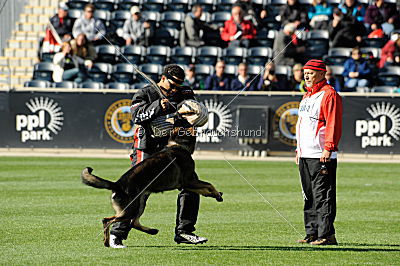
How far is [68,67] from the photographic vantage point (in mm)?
21125

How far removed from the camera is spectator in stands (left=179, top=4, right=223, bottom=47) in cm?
2205

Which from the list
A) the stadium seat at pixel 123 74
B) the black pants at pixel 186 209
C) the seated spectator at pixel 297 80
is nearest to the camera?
the black pants at pixel 186 209

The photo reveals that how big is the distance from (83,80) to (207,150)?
4145 mm

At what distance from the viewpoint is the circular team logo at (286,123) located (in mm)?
18766

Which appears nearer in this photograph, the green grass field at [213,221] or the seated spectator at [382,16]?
the green grass field at [213,221]

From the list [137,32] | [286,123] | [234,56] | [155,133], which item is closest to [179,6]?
[137,32]

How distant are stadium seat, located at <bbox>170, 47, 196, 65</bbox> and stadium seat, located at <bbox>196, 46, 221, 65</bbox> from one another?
20 cm

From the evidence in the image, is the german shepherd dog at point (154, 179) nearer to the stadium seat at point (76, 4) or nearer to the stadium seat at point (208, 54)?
the stadium seat at point (208, 54)

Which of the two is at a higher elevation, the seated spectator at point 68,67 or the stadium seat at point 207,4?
the stadium seat at point 207,4

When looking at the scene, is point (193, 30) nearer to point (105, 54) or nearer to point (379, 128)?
point (105, 54)

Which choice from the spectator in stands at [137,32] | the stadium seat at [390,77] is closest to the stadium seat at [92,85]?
the spectator in stands at [137,32]

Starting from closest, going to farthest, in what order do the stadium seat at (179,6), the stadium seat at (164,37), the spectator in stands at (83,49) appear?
A: the spectator in stands at (83,49) < the stadium seat at (164,37) < the stadium seat at (179,6)

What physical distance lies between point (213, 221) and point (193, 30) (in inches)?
517

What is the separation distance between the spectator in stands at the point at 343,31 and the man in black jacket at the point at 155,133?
14.7m
